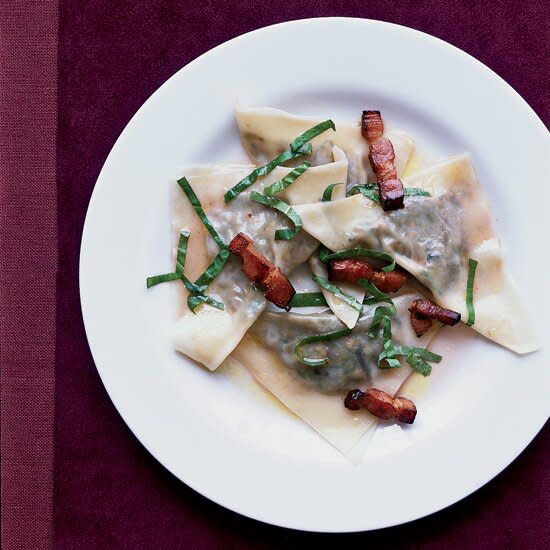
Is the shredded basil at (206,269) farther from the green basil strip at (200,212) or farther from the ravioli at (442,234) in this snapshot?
the ravioli at (442,234)

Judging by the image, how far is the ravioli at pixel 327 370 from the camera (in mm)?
3631

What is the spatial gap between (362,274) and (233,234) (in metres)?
0.62

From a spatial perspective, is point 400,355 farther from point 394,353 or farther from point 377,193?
point 377,193

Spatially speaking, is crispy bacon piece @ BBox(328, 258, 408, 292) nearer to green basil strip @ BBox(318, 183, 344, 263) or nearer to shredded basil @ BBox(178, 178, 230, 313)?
green basil strip @ BBox(318, 183, 344, 263)

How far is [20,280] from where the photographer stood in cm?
376

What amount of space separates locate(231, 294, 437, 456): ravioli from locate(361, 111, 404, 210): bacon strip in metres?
0.49

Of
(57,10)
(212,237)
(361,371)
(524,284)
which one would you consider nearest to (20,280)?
(212,237)

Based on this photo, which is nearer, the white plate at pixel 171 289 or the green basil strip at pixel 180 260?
the white plate at pixel 171 289

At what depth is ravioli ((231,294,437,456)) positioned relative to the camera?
11.9 ft

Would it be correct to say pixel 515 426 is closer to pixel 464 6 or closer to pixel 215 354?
pixel 215 354

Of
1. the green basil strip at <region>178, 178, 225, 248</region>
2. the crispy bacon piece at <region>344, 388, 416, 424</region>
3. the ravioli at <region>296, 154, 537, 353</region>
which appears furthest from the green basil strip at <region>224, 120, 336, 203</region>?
the crispy bacon piece at <region>344, 388, 416, 424</region>

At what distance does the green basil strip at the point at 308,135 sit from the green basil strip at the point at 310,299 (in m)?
0.67

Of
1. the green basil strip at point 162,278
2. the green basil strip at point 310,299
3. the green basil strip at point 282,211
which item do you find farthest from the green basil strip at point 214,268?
the green basil strip at point 310,299

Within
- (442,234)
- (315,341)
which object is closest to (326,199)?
(442,234)
